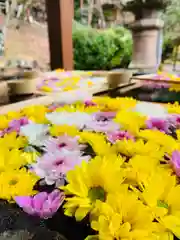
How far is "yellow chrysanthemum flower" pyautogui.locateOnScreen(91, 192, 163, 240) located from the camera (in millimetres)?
293

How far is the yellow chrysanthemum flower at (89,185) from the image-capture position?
0.35 m

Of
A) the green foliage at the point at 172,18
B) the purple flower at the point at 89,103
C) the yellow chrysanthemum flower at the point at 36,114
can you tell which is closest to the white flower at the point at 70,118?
the yellow chrysanthemum flower at the point at 36,114

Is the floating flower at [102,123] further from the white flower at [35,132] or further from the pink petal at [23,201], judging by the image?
the pink petal at [23,201]

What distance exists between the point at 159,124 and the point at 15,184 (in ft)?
1.23

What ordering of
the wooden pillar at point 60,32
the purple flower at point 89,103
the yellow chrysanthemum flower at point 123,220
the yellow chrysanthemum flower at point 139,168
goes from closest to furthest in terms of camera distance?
1. the yellow chrysanthemum flower at point 123,220
2. the yellow chrysanthemum flower at point 139,168
3. the purple flower at point 89,103
4. the wooden pillar at point 60,32

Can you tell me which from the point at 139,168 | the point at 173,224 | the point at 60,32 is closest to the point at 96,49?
the point at 60,32

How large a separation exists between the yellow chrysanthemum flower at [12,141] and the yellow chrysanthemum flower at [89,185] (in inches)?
7.0

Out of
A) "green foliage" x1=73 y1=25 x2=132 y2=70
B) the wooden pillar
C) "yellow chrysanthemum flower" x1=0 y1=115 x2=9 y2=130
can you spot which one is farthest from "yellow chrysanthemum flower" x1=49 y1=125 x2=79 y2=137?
"green foliage" x1=73 y1=25 x2=132 y2=70

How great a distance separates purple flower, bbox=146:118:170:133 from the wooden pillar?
5.74 ft

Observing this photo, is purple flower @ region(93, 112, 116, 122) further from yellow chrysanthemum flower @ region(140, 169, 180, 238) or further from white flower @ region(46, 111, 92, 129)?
yellow chrysanthemum flower @ region(140, 169, 180, 238)

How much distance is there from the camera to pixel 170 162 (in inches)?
18.1

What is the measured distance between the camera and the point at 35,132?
1.99 feet

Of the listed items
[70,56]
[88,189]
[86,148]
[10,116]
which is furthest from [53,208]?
[70,56]

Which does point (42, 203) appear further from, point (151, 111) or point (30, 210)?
point (151, 111)
